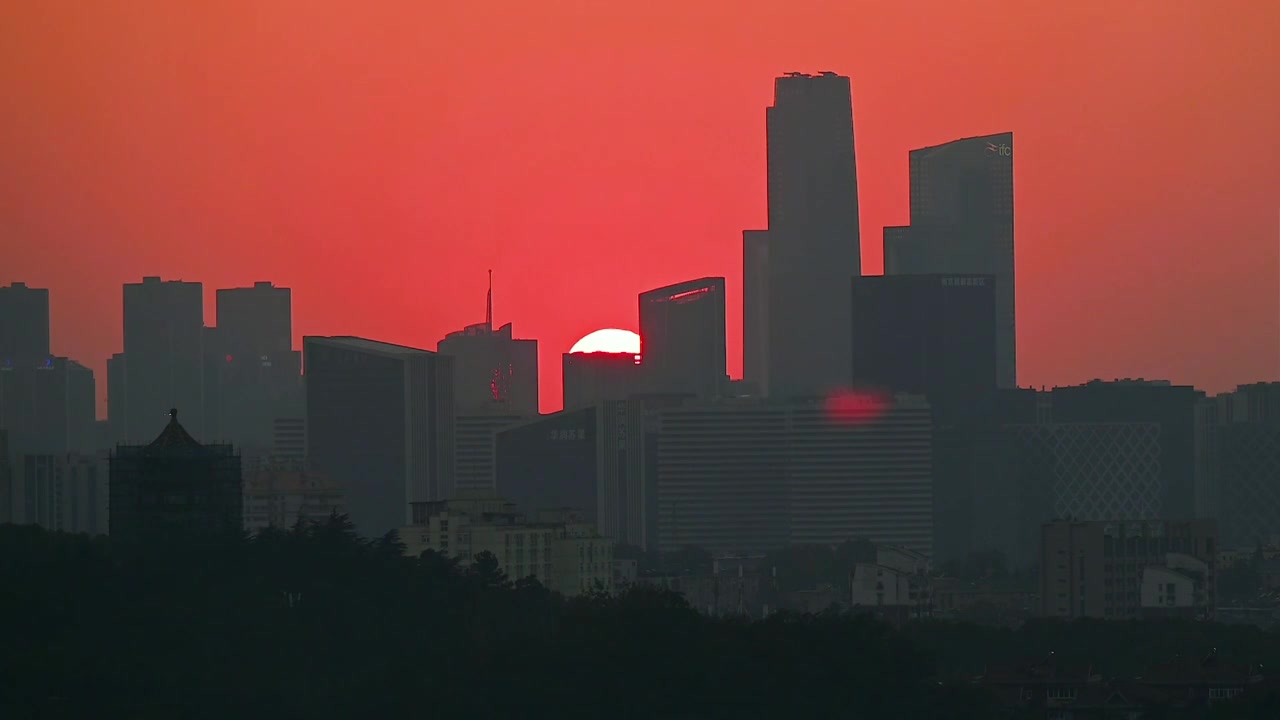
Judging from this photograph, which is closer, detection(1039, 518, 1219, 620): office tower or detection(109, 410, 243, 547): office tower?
detection(109, 410, 243, 547): office tower

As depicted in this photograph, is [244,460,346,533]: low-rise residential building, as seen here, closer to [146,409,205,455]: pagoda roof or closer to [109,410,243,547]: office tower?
[146,409,205,455]: pagoda roof

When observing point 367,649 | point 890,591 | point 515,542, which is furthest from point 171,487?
point 890,591

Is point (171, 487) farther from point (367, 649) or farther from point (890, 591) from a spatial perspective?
point (890, 591)

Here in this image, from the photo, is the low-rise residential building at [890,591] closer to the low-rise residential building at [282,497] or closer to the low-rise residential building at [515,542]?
the low-rise residential building at [515,542]

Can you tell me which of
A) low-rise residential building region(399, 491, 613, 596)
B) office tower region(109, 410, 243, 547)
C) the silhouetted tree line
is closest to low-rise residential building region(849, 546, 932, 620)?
low-rise residential building region(399, 491, 613, 596)

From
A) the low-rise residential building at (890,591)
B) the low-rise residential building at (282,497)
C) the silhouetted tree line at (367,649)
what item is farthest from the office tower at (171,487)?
the low-rise residential building at (282,497)

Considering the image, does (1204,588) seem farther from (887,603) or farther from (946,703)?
(946,703)
